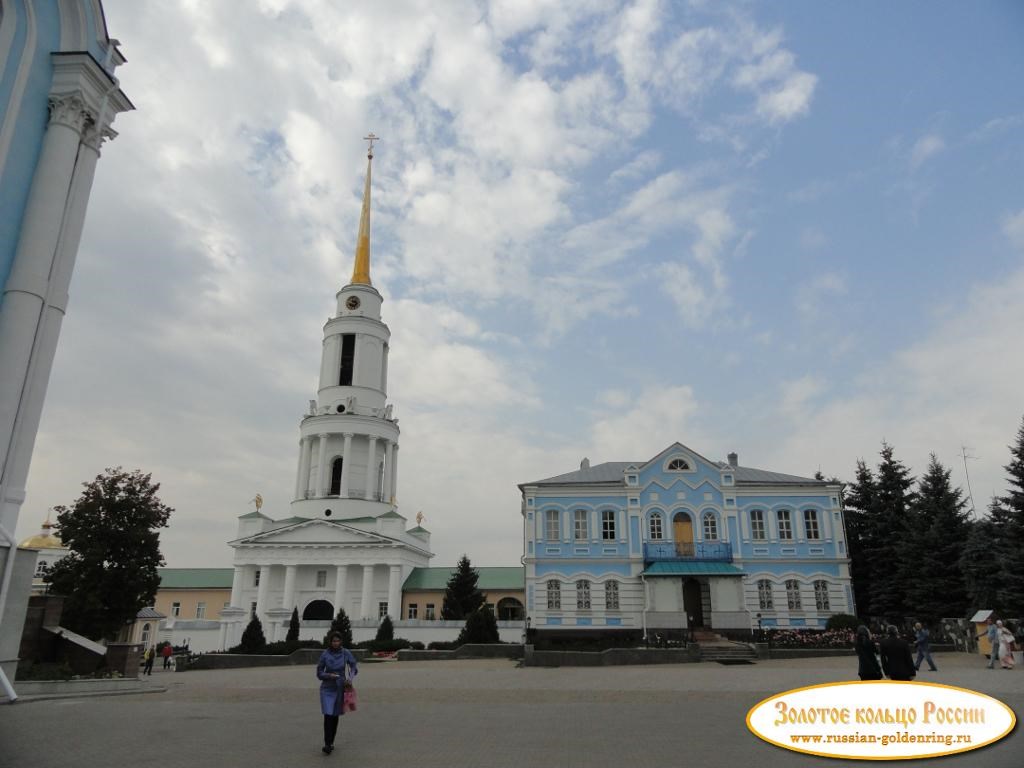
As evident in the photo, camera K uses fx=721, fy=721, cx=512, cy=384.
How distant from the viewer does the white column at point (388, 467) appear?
185 ft

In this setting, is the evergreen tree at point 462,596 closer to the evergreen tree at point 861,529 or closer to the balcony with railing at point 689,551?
the balcony with railing at point 689,551

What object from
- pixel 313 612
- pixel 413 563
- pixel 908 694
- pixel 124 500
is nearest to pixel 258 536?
pixel 313 612

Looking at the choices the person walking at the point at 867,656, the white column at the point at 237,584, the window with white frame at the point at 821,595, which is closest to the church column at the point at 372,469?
the white column at the point at 237,584

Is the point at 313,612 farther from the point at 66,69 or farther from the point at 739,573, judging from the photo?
the point at 66,69

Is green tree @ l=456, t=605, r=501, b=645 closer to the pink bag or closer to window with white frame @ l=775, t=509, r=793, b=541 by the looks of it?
window with white frame @ l=775, t=509, r=793, b=541

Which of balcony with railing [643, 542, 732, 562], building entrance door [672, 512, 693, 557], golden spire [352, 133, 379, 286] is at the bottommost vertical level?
balcony with railing [643, 542, 732, 562]

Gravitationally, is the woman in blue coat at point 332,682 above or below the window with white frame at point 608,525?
below

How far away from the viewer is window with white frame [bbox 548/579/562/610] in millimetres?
38281

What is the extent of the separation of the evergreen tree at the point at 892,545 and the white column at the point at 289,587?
36.1m

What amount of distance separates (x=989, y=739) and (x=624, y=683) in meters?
12.0

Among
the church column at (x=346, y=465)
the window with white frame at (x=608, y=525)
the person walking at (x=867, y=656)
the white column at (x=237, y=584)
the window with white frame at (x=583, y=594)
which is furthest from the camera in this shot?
the church column at (x=346, y=465)

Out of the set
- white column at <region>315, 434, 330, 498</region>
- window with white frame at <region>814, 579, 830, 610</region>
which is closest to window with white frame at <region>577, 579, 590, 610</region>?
window with white frame at <region>814, 579, 830, 610</region>

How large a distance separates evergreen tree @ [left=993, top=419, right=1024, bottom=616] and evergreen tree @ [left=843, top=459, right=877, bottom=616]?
999 centimetres

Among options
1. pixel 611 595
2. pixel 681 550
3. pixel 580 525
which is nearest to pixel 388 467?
pixel 580 525
